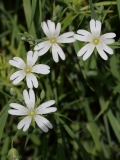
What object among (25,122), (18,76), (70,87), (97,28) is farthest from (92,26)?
(70,87)

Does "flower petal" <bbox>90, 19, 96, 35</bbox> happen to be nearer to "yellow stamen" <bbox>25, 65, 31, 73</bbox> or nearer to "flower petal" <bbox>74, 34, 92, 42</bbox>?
"flower petal" <bbox>74, 34, 92, 42</bbox>

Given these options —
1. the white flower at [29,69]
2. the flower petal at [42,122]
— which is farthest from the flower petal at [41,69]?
the flower petal at [42,122]

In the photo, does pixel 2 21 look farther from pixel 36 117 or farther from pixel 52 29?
pixel 36 117

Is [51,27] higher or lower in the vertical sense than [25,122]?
higher

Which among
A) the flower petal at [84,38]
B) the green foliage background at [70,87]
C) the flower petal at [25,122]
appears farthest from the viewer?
the green foliage background at [70,87]

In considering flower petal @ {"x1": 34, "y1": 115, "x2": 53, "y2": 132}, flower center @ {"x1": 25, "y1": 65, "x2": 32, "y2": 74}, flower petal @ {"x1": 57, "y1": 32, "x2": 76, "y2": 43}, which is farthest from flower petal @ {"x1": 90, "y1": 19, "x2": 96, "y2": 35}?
flower petal @ {"x1": 34, "y1": 115, "x2": 53, "y2": 132}

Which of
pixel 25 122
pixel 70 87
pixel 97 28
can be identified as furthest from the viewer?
pixel 70 87

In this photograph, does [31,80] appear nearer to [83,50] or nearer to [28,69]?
[28,69]

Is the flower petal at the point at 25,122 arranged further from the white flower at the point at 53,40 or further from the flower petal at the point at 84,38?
the flower petal at the point at 84,38

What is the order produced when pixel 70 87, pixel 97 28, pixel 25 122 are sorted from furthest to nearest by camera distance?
pixel 70 87 → pixel 97 28 → pixel 25 122

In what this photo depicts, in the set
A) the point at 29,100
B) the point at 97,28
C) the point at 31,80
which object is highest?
the point at 97,28
